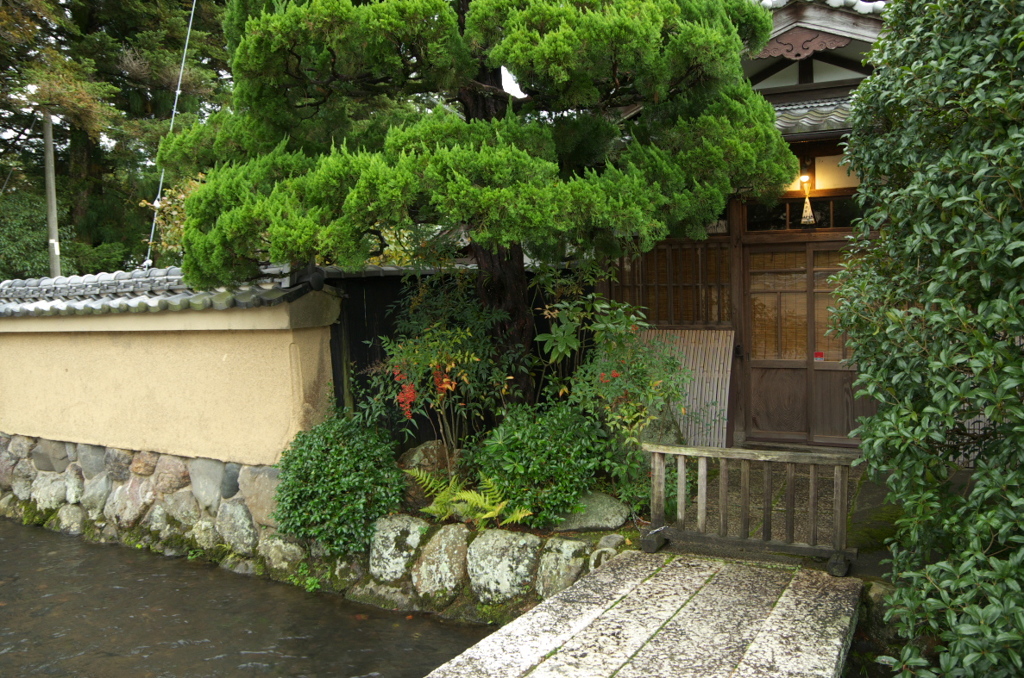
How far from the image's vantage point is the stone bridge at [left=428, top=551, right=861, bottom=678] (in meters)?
3.93

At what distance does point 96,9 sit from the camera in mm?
15711

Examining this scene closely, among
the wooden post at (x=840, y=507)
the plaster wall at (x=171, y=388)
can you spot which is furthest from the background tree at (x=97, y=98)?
the wooden post at (x=840, y=507)

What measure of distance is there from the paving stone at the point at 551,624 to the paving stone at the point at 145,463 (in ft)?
17.7

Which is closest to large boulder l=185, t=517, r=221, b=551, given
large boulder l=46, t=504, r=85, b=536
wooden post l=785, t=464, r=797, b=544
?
large boulder l=46, t=504, r=85, b=536

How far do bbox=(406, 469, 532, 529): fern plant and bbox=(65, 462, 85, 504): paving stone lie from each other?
187 inches

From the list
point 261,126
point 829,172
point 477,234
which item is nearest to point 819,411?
point 829,172

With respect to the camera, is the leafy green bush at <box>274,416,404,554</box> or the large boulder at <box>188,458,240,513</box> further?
the large boulder at <box>188,458,240,513</box>

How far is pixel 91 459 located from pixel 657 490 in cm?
682

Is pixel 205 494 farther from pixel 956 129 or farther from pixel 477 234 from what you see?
pixel 956 129

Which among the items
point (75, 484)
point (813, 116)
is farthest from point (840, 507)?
point (75, 484)

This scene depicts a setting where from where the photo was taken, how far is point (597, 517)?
20.2ft

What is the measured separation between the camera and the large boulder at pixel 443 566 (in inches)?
244

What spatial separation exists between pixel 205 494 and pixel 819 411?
6.23 meters

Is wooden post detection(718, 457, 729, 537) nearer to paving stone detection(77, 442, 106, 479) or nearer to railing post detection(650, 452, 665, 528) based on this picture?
railing post detection(650, 452, 665, 528)
